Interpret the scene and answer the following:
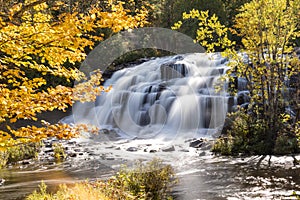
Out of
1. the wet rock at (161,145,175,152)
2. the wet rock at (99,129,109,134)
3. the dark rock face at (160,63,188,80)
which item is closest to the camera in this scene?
the wet rock at (161,145,175,152)

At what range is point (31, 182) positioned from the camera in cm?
888

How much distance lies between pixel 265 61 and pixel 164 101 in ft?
22.0

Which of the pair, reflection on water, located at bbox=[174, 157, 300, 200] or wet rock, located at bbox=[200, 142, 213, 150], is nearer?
reflection on water, located at bbox=[174, 157, 300, 200]

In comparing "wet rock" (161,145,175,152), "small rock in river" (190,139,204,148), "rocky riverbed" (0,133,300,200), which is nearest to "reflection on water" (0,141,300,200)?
"rocky riverbed" (0,133,300,200)

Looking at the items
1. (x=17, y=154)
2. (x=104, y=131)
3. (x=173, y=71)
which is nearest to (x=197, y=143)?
(x=104, y=131)

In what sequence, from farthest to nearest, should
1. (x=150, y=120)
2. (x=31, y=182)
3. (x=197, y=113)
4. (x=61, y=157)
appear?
(x=150, y=120), (x=197, y=113), (x=61, y=157), (x=31, y=182)

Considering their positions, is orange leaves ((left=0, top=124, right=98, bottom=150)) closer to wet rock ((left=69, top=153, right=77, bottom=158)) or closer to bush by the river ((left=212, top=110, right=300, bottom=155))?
bush by the river ((left=212, top=110, right=300, bottom=155))

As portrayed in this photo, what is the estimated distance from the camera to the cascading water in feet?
50.9

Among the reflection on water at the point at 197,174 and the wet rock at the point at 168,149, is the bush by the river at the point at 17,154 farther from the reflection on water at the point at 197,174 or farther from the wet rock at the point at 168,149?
the wet rock at the point at 168,149

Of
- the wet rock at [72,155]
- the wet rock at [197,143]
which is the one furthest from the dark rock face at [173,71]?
the wet rock at [72,155]

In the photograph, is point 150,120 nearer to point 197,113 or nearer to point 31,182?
point 197,113

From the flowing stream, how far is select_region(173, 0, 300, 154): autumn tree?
834mm

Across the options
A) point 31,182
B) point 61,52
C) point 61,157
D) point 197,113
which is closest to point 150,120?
point 197,113

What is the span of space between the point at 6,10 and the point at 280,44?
846 cm
